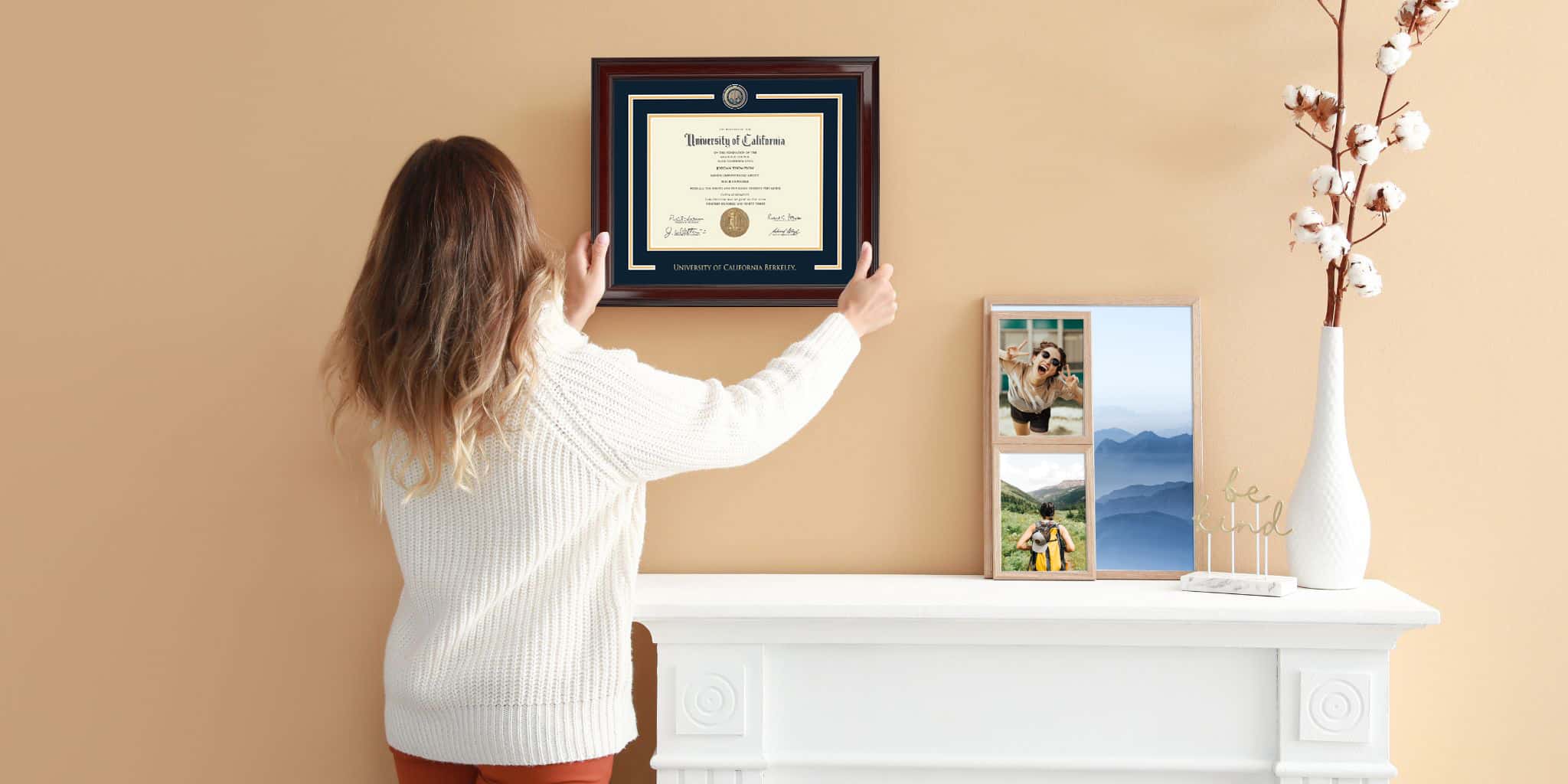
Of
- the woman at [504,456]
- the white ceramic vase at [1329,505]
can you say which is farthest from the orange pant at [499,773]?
the white ceramic vase at [1329,505]

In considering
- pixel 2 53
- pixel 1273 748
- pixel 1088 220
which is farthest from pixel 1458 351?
pixel 2 53

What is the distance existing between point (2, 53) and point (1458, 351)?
2550mm

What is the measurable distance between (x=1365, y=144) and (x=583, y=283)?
1239 mm

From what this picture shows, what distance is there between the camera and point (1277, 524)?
5.77 ft

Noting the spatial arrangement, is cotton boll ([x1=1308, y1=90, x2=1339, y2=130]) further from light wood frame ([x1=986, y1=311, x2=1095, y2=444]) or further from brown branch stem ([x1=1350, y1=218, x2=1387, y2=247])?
light wood frame ([x1=986, y1=311, x2=1095, y2=444])

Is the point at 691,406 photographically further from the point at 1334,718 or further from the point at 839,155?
the point at 1334,718

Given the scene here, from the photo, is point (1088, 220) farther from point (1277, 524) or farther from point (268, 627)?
point (268, 627)

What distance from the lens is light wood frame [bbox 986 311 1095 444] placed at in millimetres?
1723

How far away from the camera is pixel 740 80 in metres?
1.76

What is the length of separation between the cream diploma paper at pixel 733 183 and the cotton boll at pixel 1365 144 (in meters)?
0.84

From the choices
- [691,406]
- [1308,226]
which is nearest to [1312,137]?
[1308,226]

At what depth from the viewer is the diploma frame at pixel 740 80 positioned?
1.74 meters

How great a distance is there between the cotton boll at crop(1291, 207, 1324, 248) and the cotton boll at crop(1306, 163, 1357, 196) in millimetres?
36
